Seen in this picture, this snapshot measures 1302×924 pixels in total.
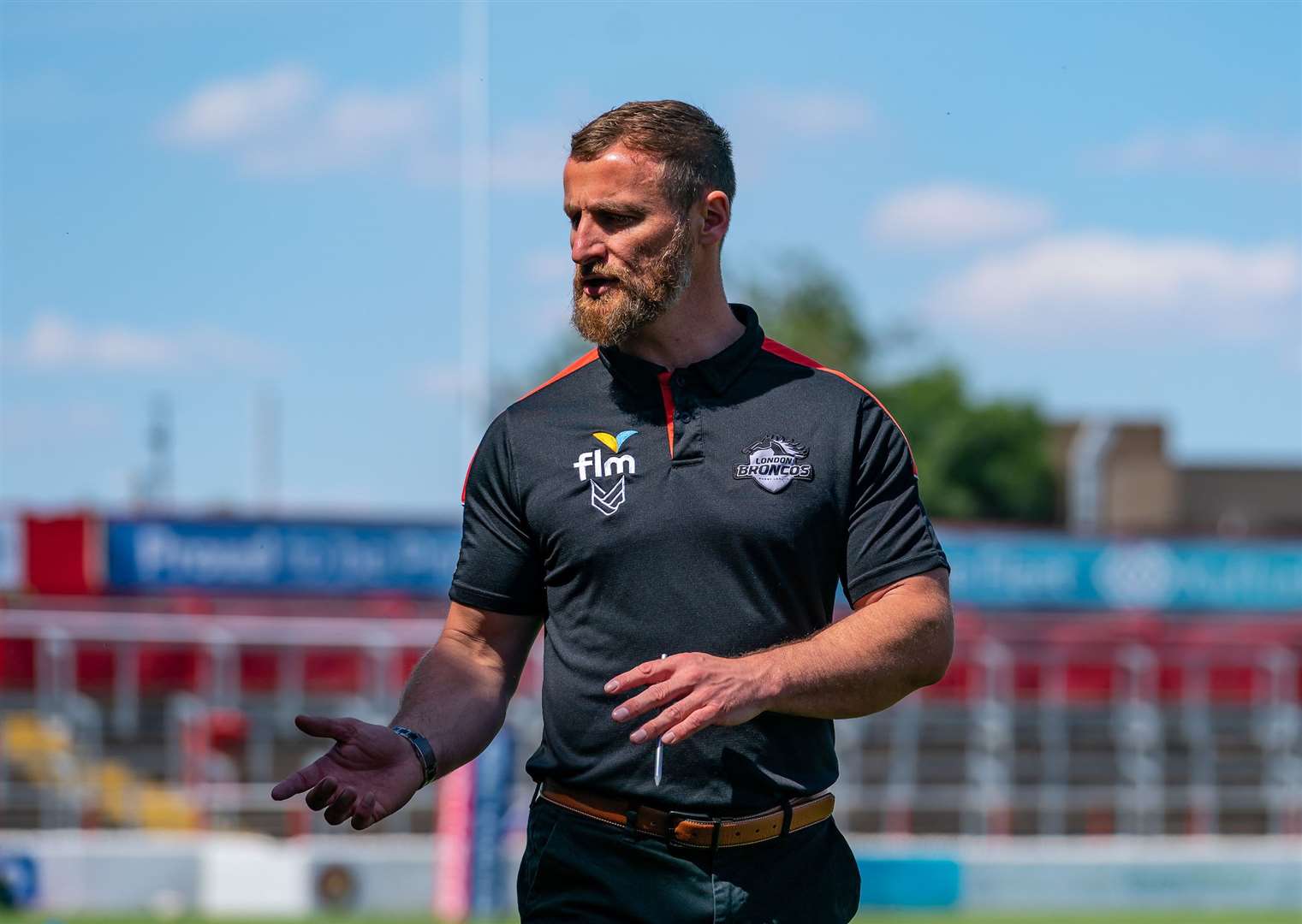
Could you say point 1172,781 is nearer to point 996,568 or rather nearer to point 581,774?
point 996,568

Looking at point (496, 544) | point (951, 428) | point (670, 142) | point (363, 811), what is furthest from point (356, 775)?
point (951, 428)

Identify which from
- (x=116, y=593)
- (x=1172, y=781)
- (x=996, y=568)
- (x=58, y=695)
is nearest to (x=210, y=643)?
(x=58, y=695)

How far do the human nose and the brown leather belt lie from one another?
3.22ft

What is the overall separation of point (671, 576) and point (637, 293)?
530mm

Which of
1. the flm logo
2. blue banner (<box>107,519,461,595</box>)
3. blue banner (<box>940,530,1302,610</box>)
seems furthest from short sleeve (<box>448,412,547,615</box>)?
blue banner (<box>940,530,1302,610</box>)

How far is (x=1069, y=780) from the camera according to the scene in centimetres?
1898

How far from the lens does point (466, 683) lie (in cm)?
344

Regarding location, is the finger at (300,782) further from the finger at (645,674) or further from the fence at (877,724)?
the fence at (877,724)

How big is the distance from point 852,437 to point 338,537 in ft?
52.8

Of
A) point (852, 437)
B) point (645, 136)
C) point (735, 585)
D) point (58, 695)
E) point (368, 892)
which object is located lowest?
point (368, 892)

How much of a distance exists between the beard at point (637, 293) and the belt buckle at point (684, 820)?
0.87 m

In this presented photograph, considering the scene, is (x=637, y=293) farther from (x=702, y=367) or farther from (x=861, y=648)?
(x=861, y=648)

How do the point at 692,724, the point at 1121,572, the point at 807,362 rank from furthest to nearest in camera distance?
the point at 1121,572 < the point at 807,362 < the point at 692,724

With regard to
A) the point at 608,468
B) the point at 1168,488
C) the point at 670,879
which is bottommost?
the point at 670,879
